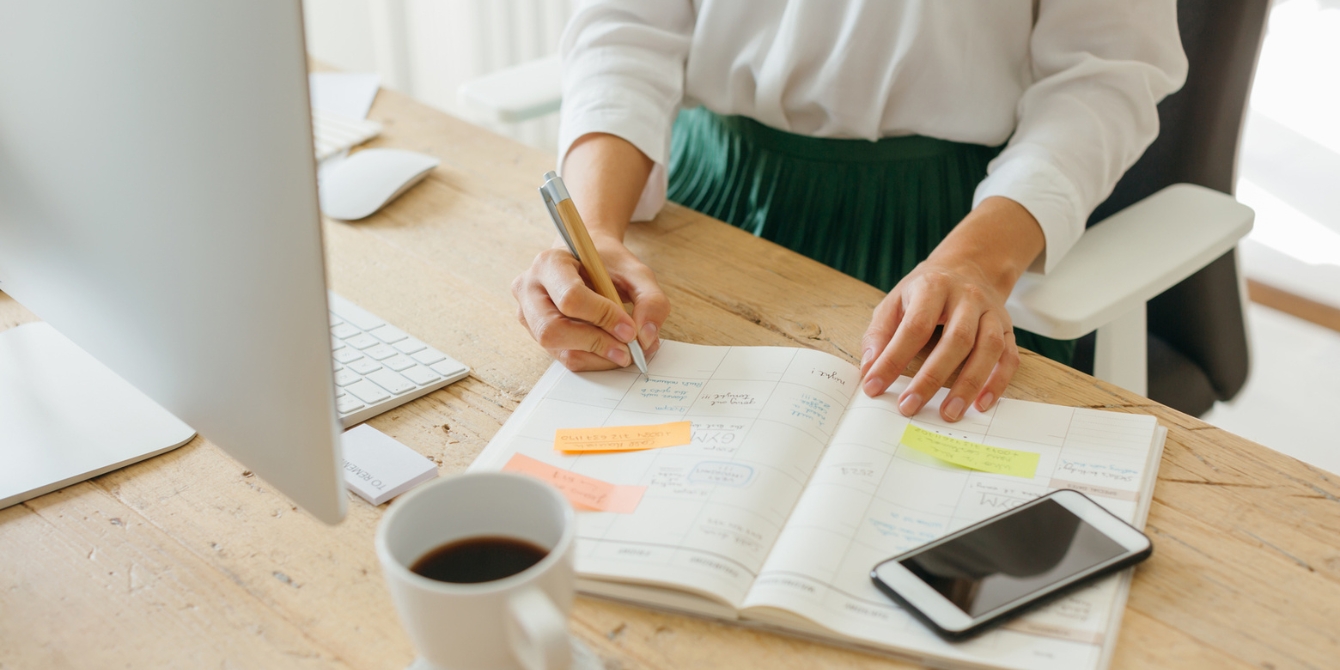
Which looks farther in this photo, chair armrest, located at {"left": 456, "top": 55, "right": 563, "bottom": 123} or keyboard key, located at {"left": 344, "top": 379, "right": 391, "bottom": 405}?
chair armrest, located at {"left": 456, "top": 55, "right": 563, "bottom": 123}

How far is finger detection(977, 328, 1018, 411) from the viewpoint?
0.67m

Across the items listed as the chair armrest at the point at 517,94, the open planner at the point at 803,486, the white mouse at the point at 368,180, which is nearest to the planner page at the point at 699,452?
the open planner at the point at 803,486

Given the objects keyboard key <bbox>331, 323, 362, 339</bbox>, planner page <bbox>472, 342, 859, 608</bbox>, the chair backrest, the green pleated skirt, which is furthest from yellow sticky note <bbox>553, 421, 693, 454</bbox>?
the chair backrest

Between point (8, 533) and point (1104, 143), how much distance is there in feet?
2.93

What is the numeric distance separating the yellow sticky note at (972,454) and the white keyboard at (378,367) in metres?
0.33

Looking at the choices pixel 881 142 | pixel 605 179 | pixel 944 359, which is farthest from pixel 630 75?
pixel 944 359

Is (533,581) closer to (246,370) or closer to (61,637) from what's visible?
(246,370)

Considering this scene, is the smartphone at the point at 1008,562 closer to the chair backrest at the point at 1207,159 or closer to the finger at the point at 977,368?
the finger at the point at 977,368

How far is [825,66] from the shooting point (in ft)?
3.22

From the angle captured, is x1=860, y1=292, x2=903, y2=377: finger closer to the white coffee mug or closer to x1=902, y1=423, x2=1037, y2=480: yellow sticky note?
x1=902, y1=423, x2=1037, y2=480: yellow sticky note

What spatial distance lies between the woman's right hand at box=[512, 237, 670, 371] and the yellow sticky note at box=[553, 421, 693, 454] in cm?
8

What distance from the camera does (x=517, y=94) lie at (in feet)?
3.64

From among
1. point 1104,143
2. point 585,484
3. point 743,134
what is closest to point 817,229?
point 743,134

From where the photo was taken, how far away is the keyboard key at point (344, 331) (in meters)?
0.76
